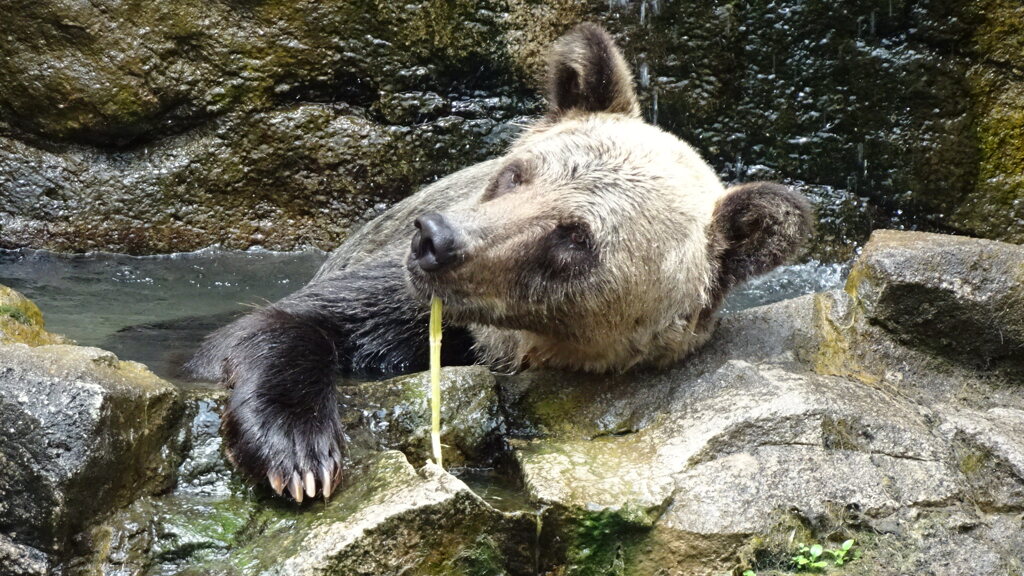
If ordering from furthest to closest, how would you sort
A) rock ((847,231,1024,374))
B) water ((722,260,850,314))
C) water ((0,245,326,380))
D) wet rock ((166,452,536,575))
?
1. water ((722,260,850,314))
2. water ((0,245,326,380))
3. rock ((847,231,1024,374))
4. wet rock ((166,452,536,575))

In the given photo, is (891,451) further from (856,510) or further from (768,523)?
(768,523)

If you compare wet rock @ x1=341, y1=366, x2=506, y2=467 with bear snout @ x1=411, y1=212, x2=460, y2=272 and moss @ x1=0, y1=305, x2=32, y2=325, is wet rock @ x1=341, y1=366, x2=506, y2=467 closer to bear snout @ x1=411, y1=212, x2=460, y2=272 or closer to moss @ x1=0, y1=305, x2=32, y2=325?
bear snout @ x1=411, y1=212, x2=460, y2=272

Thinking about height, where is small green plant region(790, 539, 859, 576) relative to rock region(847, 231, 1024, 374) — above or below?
below

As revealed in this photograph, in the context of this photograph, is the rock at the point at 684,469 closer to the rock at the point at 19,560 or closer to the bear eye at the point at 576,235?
the rock at the point at 19,560

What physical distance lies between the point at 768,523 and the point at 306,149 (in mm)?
5534

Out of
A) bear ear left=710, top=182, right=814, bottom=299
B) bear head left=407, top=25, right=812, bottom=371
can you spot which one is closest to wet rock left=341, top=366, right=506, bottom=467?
bear head left=407, top=25, right=812, bottom=371

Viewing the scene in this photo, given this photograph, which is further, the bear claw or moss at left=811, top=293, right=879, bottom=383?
moss at left=811, top=293, right=879, bottom=383

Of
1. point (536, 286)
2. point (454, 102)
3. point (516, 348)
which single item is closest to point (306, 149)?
point (454, 102)

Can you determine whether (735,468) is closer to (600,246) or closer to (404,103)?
(600,246)

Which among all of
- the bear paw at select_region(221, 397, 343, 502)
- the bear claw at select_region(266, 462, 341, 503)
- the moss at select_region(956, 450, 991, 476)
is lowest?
the moss at select_region(956, 450, 991, 476)

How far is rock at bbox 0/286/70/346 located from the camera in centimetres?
412

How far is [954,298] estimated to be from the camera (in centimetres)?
473

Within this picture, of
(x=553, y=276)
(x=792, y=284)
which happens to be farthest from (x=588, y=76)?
(x=792, y=284)

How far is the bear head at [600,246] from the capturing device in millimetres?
4145
